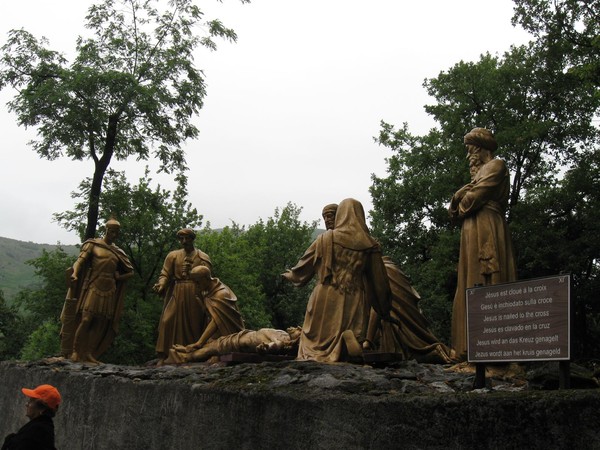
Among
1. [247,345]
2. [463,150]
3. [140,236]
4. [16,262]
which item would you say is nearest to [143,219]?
[140,236]

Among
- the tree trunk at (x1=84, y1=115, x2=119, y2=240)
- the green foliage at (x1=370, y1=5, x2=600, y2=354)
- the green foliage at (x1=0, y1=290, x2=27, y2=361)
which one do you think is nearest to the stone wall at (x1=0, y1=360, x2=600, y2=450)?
the tree trunk at (x1=84, y1=115, x2=119, y2=240)

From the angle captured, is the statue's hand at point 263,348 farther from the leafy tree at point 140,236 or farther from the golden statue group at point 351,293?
the leafy tree at point 140,236

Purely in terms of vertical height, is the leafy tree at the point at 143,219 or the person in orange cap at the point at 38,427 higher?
the leafy tree at the point at 143,219

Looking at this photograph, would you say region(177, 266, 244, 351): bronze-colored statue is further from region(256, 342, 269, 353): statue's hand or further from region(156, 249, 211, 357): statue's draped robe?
region(256, 342, 269, 353): statue's hand

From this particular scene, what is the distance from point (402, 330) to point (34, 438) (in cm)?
619

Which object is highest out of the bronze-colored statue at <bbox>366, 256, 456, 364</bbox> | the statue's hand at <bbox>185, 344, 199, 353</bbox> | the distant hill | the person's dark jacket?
the distant hill

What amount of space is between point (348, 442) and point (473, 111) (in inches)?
890

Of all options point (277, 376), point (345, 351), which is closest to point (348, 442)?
point (277, 376)

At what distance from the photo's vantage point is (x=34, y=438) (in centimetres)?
534

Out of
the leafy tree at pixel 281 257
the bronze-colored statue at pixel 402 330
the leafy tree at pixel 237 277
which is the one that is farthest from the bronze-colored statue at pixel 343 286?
the leafy tree at pixel 281 257

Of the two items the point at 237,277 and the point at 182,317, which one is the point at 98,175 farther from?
the point at 182,317

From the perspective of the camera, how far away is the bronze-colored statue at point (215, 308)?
12094 millimetres

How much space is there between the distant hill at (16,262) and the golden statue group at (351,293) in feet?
246

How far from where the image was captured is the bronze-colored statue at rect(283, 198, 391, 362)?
28.6ft
